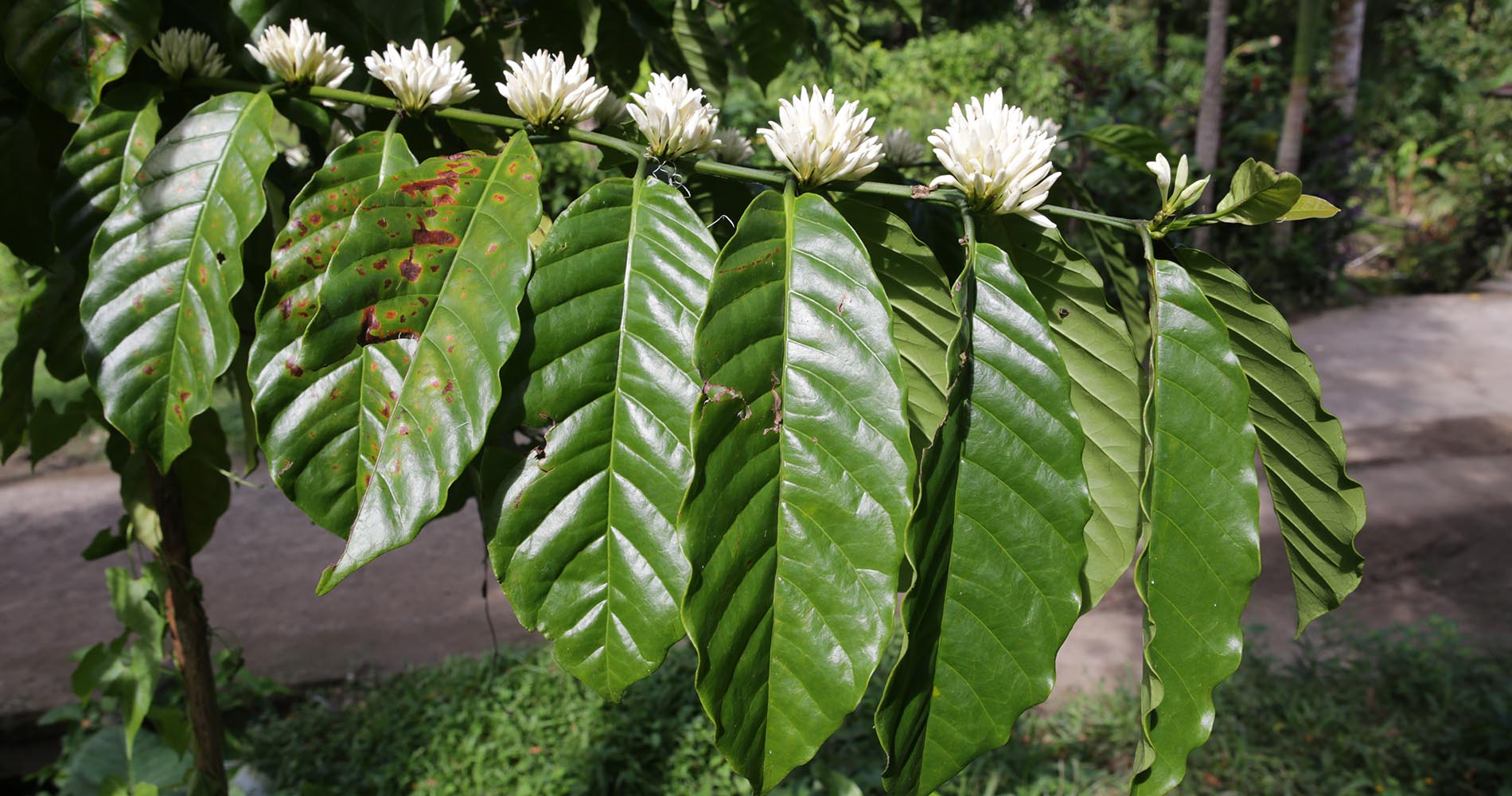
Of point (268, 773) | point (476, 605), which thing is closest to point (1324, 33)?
point (476, 605)

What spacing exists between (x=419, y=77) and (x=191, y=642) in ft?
3.63

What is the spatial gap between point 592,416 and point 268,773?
2.82m

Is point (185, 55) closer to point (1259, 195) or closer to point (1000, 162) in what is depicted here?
point (1000, 162)

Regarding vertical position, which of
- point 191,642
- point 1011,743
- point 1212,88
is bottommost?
point 1011,743

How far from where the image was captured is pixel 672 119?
0.67 metres

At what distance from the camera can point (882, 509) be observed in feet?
1.74

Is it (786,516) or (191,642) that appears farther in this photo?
(191,642)

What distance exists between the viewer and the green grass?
8.77 feet

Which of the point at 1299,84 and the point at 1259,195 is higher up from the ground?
the point at 1259,195

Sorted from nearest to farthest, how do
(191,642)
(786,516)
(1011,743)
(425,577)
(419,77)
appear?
(786,516), (419,77), (191,642), (1011,743), (425,577)

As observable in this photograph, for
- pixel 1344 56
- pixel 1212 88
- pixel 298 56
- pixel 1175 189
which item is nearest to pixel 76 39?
pixel 298 56

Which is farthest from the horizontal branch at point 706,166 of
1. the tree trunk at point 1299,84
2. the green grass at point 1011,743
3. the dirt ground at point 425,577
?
the tree trunk at point 1299,84

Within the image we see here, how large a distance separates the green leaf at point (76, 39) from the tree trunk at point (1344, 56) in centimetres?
886

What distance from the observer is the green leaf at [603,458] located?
1.90ft
